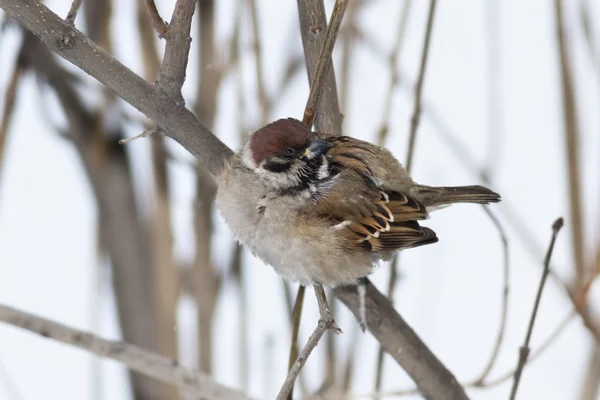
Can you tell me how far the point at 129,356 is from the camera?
1.53 m

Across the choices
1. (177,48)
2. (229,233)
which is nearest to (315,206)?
(177,48)

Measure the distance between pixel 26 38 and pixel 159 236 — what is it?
25.7 inches

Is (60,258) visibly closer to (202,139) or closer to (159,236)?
(159,236)

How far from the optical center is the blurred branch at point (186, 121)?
3.96 ft

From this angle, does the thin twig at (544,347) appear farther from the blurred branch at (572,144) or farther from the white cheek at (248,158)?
the white cheek at (248,158)

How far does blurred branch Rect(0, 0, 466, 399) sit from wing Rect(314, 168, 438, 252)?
12 cm

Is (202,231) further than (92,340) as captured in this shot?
Yes

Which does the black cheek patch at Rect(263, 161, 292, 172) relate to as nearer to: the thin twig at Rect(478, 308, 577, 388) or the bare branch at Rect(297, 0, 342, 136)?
the bare branch at Rect(297, 0, 342, 136)

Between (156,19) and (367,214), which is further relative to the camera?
(367,214)

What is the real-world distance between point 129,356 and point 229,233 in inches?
29.1

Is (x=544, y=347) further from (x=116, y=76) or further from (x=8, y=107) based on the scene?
(x=8, y=107)

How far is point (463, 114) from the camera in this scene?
12.0 feet

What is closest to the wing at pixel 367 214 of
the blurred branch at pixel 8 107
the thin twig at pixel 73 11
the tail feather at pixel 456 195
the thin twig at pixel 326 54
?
the tail feather at pixel 456 195

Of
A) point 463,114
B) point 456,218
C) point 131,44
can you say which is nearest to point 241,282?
point 131,44
